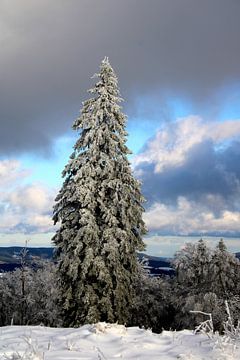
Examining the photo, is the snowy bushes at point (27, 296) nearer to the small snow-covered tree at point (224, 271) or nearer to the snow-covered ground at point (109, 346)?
the small snow-covered tree at point (224, 271)

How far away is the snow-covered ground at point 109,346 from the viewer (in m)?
5.77

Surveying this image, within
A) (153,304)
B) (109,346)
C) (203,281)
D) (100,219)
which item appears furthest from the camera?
(153,304)

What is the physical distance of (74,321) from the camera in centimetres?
2248

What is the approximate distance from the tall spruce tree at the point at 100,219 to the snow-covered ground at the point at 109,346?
14271 millimetres

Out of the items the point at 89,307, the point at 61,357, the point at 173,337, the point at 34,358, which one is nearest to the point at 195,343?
the point at 173,337

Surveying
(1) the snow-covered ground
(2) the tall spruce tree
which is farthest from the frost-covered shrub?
(1) the snow-covered ground

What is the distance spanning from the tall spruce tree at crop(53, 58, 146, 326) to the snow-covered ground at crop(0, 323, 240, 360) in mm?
14271

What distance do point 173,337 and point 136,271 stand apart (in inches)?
698

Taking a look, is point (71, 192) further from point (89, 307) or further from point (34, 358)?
point (34, 358)

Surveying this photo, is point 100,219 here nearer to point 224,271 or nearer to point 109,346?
point 224,271

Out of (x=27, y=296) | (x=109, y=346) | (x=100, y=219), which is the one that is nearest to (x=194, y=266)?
(x=100, y=219)

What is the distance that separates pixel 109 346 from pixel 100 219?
672 inches

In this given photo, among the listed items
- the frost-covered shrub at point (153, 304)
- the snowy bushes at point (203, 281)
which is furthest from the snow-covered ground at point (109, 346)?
the frost-covered shrub at point (153, 304)

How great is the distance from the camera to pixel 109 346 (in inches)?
258
